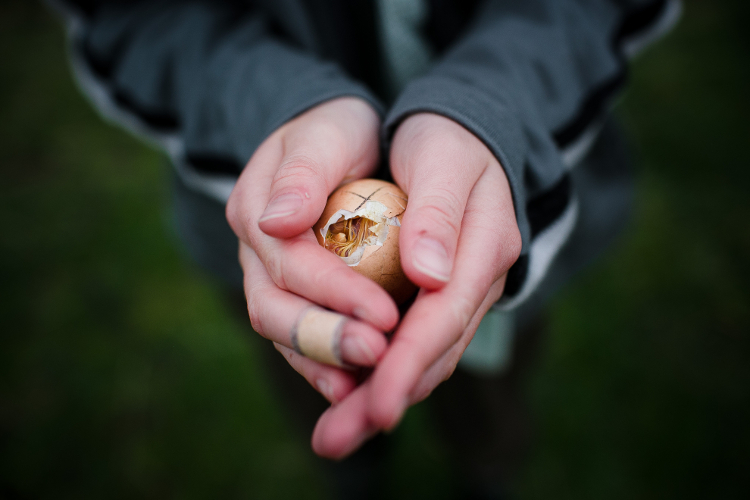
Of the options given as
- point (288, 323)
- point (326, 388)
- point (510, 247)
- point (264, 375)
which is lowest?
point (264, 375)

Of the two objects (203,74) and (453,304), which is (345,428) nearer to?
(453,304)

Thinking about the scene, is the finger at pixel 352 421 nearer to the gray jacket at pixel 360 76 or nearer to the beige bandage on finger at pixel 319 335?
the beige bandage on finger at pixel 319 335

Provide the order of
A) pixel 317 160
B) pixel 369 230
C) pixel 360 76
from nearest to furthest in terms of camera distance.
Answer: pixel 317 160 → pixel 369 230 → pixel 360 76

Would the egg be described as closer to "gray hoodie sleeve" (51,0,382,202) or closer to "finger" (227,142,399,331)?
"finger" (227,142,399,331)

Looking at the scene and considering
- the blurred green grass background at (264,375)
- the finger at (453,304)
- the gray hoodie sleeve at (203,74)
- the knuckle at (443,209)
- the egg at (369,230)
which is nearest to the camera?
the finger at (453,304)

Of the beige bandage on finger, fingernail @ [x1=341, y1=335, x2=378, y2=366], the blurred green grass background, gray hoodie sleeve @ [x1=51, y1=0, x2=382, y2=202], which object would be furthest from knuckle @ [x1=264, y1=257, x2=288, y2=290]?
the blurred green grass background

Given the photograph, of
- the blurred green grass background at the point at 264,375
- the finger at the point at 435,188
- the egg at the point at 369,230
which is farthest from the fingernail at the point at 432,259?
→ the blurred green grass background at the point at 264,375

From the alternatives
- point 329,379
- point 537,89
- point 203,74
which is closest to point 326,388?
point 329,379
